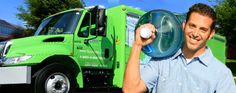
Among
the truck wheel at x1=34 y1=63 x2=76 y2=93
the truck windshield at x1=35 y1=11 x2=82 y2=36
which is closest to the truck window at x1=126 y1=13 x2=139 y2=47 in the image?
the truck windshield at x1=35 y1=11 x2=82 y2=36

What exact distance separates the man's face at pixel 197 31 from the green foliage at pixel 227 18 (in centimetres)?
2844

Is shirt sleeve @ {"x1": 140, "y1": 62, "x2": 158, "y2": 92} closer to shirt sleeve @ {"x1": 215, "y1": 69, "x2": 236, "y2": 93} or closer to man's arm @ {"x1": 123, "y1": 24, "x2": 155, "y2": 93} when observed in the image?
man's arm @ {"x1": 123, "y1": 24, "x2": 155, "y2": 93}

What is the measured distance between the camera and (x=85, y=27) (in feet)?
40.1

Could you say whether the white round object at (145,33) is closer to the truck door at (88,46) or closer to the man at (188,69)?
the man at (188,69)

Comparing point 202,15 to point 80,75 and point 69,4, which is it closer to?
point 80,75

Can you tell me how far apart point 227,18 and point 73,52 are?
832 inches

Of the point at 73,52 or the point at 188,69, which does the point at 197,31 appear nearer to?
the point at 188,69

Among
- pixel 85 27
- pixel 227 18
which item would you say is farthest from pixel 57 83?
pixel 227 18

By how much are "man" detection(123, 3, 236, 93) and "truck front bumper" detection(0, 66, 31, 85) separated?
7.89 m

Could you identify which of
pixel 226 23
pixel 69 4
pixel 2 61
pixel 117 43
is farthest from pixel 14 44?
pixel 69 4

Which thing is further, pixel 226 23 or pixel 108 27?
pixel 226 23

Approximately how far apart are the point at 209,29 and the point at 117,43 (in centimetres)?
965

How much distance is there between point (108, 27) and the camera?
12719 mm

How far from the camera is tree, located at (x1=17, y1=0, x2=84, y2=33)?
4200 centimetres
